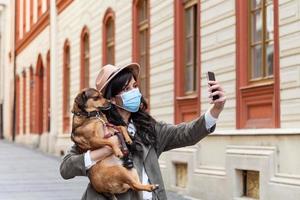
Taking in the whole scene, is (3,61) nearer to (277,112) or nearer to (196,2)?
(196,2)

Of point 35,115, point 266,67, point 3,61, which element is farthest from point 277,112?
point 3,61

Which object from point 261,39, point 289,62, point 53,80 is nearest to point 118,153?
point 289,62

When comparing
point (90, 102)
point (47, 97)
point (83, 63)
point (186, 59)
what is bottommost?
point (90, 102)

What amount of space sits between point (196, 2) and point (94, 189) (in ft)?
32.1

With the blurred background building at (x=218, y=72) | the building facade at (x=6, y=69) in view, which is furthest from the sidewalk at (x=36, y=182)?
the building facade at (x=6, y=69)

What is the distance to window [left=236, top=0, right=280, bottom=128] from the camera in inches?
411

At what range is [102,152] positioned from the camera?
4.03m

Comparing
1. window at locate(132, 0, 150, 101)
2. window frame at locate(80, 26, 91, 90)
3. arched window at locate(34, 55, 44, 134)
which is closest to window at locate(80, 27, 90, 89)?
window frame at locate(80, 26, 91, 90)

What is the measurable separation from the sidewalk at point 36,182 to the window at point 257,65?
97.6 inches

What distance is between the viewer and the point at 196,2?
13.5 m

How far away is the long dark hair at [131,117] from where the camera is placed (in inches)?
164

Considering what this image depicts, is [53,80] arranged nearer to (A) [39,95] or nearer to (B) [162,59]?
(A) [39,95]

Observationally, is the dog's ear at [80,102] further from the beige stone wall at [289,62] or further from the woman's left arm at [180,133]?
the beige stone wall at [289,62]

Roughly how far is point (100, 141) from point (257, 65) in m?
7.48
